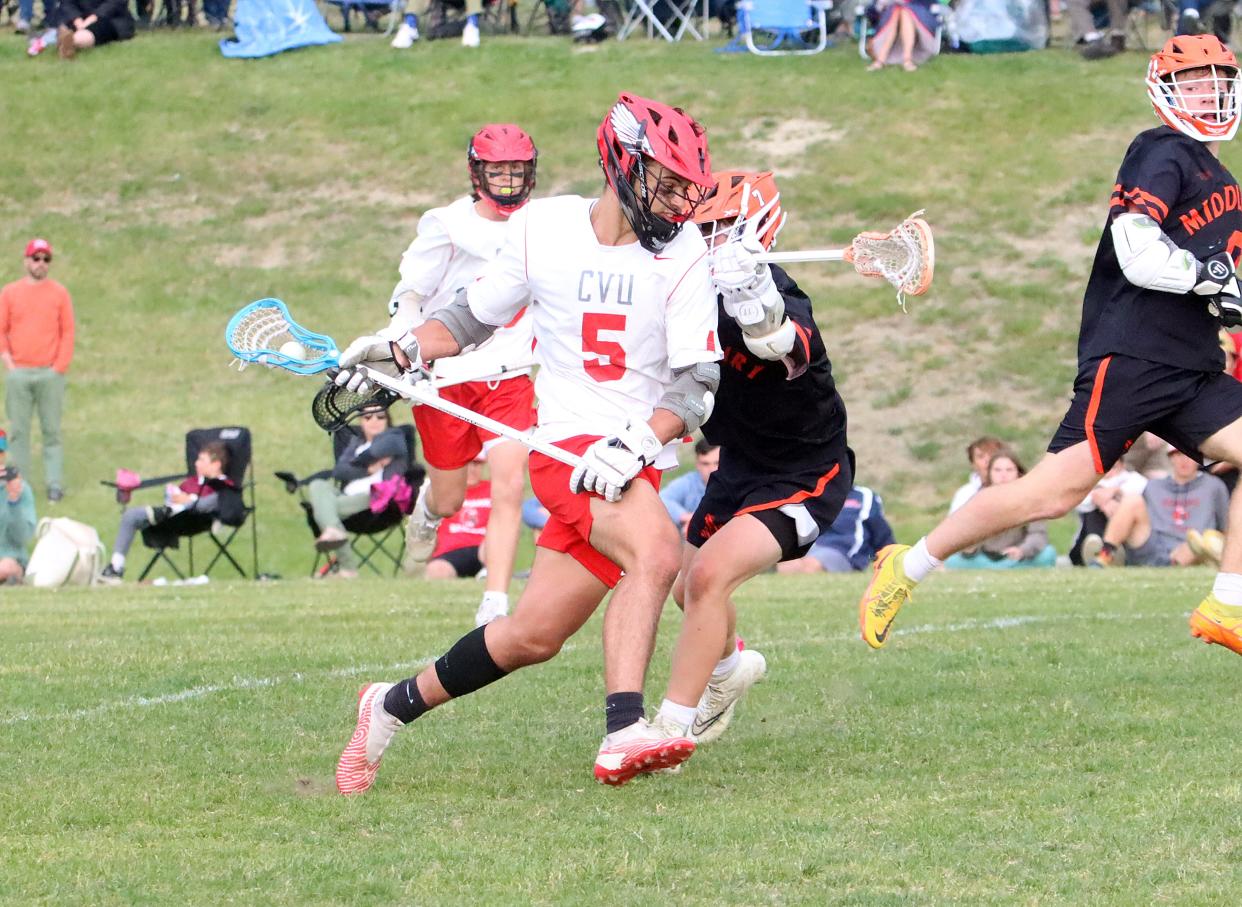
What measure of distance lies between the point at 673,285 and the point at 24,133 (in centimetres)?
2383

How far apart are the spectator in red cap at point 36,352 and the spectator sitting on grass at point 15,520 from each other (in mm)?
3924

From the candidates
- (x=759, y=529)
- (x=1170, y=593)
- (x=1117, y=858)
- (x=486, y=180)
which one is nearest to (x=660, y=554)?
(x=759, y=529)

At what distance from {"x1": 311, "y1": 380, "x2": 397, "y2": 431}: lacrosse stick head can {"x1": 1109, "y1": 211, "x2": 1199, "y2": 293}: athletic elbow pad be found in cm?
249

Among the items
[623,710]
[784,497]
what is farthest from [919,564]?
[623,710]

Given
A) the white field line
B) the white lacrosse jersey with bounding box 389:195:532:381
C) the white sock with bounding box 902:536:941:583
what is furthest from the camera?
the white lacrosse jersey with bounding box 389:195:532:381

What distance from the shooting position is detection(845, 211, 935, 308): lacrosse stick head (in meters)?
5.88

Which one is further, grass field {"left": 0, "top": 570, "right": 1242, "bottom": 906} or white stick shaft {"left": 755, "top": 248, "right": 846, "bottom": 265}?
white stick shaft {"left": 755, "top": 248, "right": 846, "bottom": 265}

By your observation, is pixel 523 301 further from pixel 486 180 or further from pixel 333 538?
pixel 333 538

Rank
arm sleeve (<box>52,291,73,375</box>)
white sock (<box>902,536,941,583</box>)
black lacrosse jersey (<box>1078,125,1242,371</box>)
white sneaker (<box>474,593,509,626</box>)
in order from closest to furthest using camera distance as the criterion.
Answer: black lacrosse jersey (<box>1078,125,1242,371</box>) < white sock (<box>902,536,941,583</box>) < white sneaker (<box>474,593,509,626</box>) < arm sleeve (<box>52,291,73,375</box>)

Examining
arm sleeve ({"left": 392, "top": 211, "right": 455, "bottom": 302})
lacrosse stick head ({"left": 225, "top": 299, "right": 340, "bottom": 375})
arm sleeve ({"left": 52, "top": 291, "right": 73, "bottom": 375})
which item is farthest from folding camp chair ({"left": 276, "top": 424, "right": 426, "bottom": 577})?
lacrosse stick head ({"left": 225, "top": 299, "right": 340, "bottom": 375})

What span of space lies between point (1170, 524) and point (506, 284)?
9472 millimetres

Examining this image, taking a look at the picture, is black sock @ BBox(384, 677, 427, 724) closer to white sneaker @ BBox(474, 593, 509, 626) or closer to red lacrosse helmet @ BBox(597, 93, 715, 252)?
red lacrosse helmet @ BBox(597, 93, 715, 252)

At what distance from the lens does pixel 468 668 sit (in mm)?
5391

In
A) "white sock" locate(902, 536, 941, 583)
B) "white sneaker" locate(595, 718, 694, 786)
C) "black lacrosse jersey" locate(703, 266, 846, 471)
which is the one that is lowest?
"white sock" locate(902, 536, 941, 583)
